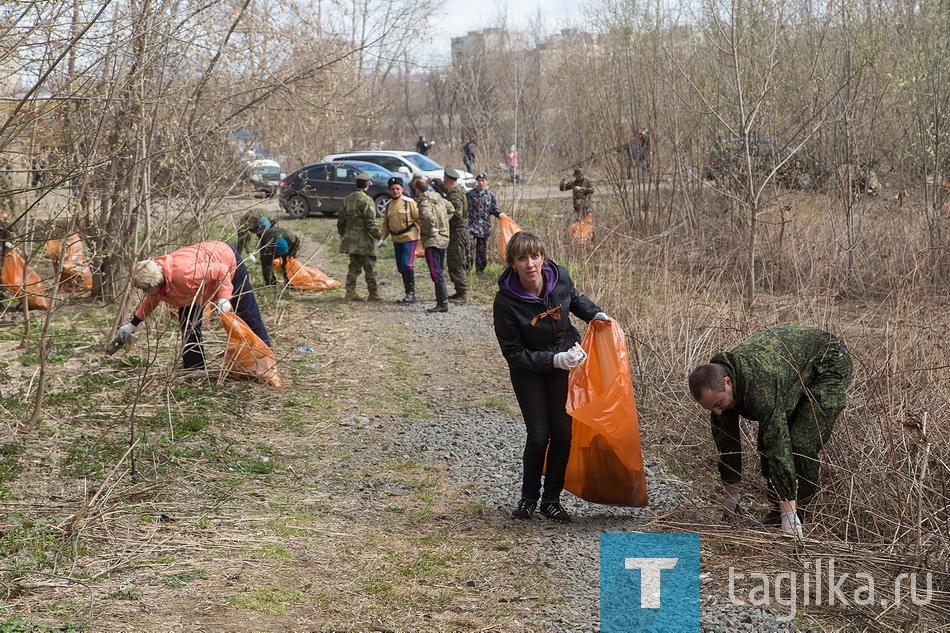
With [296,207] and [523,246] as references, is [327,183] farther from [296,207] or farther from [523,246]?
[523,246]

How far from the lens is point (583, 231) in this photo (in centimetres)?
1166

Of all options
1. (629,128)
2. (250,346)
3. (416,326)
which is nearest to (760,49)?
(629,128)

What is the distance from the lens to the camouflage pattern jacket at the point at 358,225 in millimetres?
11156

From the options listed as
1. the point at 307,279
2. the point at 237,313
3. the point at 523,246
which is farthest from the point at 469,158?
the point at 523,246

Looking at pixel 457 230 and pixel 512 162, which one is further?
pixel 512 162

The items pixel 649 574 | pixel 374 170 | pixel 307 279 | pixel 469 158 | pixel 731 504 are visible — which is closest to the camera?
pixel 649 574

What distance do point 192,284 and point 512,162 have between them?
9.41 meters

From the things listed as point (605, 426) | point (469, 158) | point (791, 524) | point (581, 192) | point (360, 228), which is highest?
point (469, 158)

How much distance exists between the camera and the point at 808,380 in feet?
13.8

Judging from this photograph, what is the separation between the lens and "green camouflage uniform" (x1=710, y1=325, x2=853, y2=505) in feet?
13.0

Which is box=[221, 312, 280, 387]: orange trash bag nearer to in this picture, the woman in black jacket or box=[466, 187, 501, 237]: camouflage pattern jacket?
the woman in black jacket

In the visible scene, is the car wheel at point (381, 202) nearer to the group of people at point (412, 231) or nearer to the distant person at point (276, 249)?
the group of people at point (412, 231)

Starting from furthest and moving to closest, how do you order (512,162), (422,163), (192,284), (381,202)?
(422,163)
(381,202)
(512,162)
(192,284)

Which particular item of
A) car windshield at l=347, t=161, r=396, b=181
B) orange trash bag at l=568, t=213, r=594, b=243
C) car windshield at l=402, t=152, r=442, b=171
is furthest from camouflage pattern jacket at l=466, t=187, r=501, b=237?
car windshield at l=402, t=152, r=442, b=171
